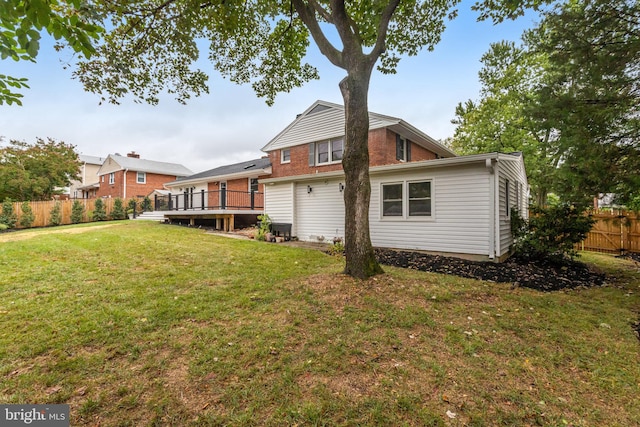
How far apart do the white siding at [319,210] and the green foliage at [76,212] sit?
17163mm

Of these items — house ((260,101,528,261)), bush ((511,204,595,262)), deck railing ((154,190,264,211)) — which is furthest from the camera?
deck railing ((154,190,264,211))

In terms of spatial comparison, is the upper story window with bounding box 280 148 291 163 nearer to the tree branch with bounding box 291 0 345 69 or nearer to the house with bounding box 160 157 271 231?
the house with bounding box 160 157 271 231

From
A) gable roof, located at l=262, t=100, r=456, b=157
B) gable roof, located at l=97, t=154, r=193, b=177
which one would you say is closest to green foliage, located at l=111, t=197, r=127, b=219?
gable roof, located at l=97, t=154, r=193, b=177

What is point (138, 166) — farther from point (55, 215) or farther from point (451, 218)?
point (451, 218)

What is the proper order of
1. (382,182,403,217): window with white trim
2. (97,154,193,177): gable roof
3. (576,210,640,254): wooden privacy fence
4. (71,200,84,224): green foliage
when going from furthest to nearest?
(97,154,193,177): gable roof → (71,200,84,224): green foliage → (576,210,640,254): wooden privacy fence → (382,182,403,217): window with white trim

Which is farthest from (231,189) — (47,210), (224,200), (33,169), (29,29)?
(33,169)

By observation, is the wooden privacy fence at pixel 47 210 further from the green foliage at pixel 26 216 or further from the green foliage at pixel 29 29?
the green foliage at pixel 29 29

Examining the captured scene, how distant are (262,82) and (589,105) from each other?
8.65 meters

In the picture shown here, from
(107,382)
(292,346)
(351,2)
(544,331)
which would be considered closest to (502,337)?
(544,331)

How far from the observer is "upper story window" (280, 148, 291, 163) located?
16.4m

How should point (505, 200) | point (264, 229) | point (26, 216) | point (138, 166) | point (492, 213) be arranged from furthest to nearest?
1. point (138, 166)
2. point (26, 216)
3. point (264, 229)
4. point (505, 200)
5. point (492, 213)

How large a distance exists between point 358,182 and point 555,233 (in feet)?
21.8

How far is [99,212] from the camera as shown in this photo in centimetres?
1973

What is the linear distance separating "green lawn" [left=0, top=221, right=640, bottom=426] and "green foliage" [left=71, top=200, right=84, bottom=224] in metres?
17.1
